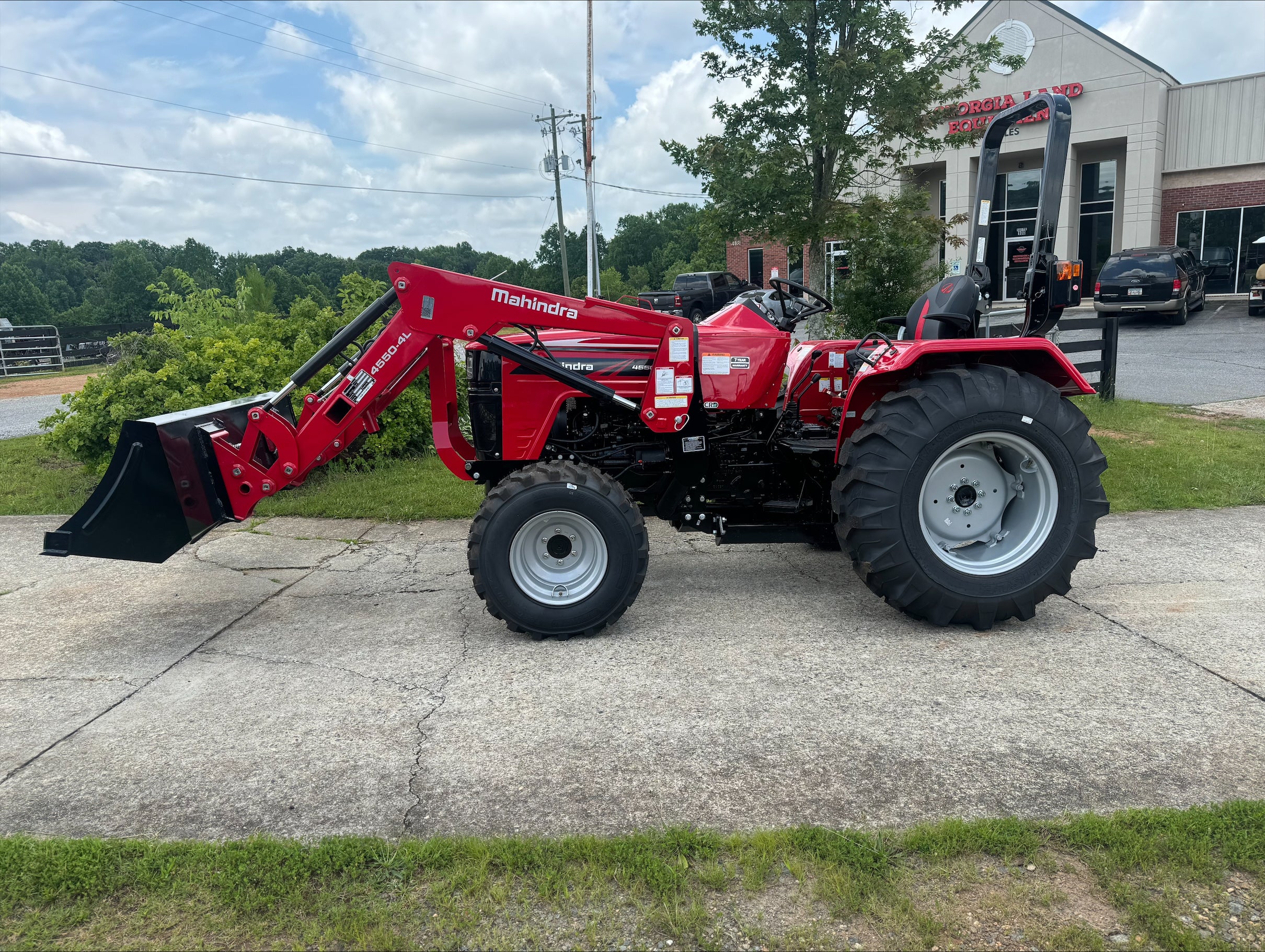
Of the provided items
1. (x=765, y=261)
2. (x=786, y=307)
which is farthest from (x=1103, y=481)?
(x=765, y=261)

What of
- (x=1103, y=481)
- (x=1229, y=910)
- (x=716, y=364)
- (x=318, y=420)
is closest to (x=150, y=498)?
(x=318, y=420)

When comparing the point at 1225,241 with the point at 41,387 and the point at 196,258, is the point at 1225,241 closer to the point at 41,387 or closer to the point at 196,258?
the point at 41,387

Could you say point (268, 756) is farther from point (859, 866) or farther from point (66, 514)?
point (66, 514)

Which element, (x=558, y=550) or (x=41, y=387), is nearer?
(x=558, y=550)

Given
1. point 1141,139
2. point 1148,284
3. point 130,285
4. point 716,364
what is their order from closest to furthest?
point 716,364 → point 1148,284 → point 1141,139 → point 130,285

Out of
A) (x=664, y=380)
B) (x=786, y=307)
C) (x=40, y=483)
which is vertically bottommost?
(x=40, y=483)

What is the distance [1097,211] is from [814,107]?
2081 cm

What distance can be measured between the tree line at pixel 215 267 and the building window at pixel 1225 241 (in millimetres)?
21703

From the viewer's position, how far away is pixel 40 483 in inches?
336

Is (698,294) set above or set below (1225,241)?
below

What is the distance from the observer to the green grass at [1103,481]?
23.4ft

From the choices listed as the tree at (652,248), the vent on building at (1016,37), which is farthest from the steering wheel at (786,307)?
the tree at (652,248)

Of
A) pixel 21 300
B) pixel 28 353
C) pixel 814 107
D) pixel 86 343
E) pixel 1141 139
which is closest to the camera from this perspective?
pixel 814 107

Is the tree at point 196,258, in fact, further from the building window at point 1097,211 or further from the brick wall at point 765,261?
the building window at point 1097,211
